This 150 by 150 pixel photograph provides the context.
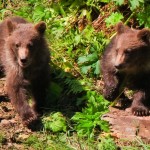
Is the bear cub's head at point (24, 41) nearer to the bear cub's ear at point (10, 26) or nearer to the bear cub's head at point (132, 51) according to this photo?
the bear cub's ear at point (10, 26)

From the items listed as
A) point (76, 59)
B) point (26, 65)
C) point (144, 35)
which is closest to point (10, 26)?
point (26, 65)

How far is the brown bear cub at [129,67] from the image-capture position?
643 centimetres

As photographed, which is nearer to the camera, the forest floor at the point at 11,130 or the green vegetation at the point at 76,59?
the forest floor at the point at 11,130

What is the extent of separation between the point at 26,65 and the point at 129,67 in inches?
52.1

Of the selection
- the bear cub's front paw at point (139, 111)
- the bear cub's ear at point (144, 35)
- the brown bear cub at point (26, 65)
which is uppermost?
the bear cub's ear at point (144, 35)

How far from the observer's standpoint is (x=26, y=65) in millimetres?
6355

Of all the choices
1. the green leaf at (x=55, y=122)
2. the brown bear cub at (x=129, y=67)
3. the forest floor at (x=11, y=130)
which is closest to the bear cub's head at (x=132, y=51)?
the brown bear cub at (x=129, y=67)

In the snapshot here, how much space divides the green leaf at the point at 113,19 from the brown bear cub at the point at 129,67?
1138 millimetres

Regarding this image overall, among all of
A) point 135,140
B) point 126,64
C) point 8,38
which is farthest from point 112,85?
point 8,38

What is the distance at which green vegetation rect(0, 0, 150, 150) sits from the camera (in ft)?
20.0

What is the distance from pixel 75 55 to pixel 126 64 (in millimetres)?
1614

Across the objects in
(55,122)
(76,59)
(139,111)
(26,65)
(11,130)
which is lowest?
(11,130)

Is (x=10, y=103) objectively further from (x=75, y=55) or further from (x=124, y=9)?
(x=124, y=9)

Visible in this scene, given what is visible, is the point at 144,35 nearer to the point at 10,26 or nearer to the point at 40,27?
the point at 40,27
